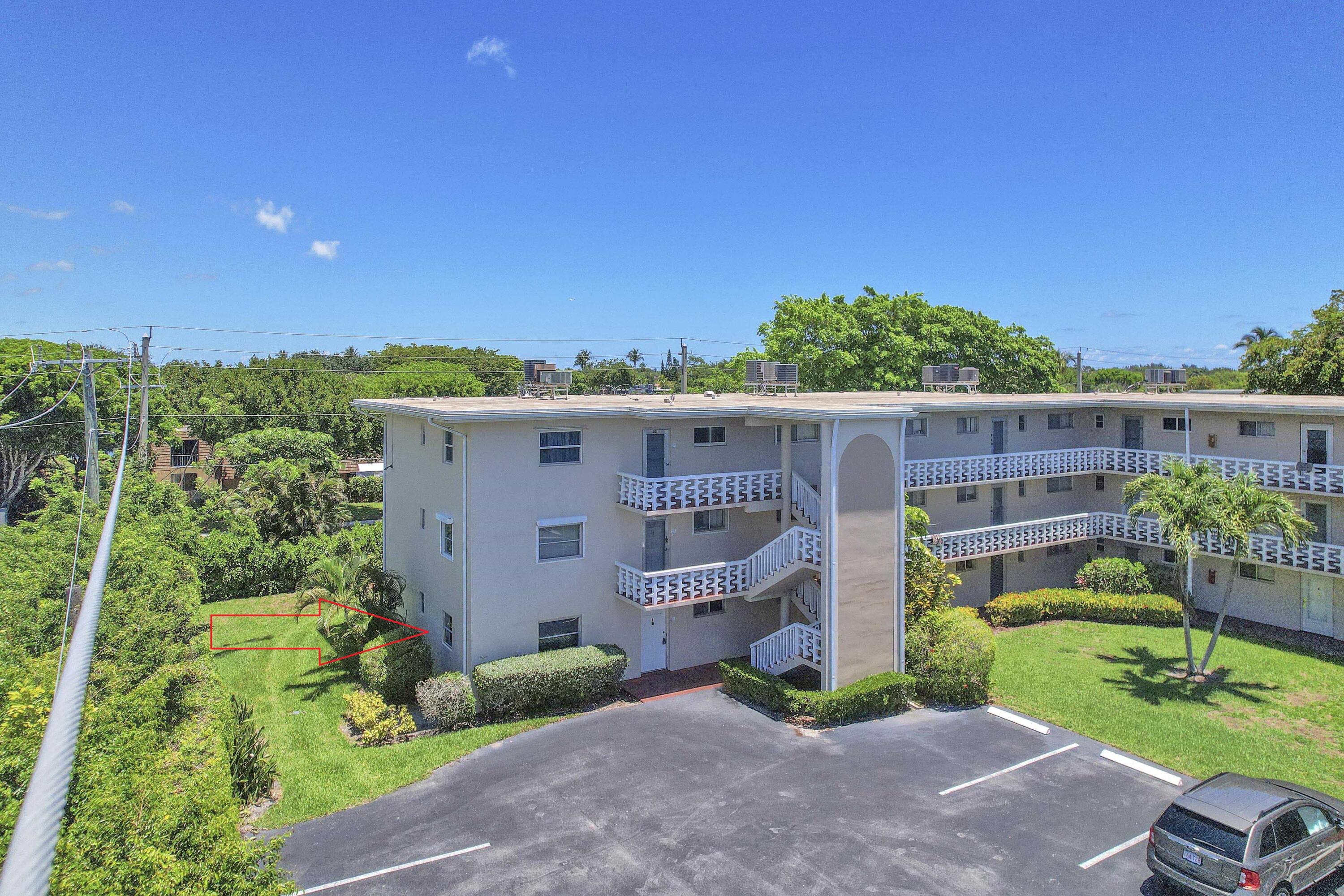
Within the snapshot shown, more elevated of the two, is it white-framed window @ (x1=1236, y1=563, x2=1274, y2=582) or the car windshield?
white-framed window @ (x1=1236, y1=563, x2=1274, y2=582)

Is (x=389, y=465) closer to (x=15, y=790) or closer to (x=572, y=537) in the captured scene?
(x=572, y=537)

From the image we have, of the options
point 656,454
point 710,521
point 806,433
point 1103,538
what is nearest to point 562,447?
point 656,454

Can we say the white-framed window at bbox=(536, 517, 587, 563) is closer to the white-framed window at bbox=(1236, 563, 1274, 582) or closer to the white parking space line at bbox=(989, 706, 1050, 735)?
the white parking space line at bbox=(989, 706, 1050, 735)

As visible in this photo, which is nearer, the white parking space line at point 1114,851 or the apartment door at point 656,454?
the white parking space line at point 1114,851

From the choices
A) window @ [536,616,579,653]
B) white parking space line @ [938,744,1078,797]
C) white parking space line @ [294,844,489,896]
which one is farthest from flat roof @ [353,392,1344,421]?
white parking space line @ [294,844,489,896]

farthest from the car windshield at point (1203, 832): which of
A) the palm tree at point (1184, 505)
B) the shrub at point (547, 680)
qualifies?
the shrub at point (547, 680)

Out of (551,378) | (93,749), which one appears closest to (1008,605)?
(551,378)

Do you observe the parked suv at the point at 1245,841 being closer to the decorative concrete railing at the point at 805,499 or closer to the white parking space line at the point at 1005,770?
the white parking space line at the point at 1005,770
